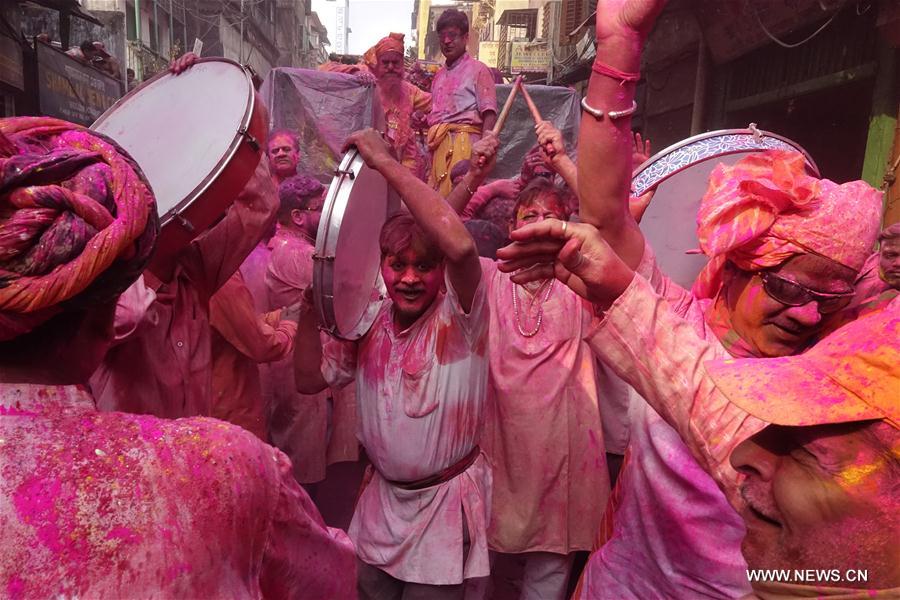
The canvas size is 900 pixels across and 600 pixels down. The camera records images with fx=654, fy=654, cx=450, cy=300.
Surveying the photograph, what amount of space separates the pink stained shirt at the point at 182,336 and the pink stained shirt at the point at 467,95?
15.8 feet

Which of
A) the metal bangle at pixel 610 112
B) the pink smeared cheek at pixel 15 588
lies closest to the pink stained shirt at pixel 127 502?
the pink smeared cheek at pixel 15 588

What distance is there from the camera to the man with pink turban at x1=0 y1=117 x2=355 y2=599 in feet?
3.10

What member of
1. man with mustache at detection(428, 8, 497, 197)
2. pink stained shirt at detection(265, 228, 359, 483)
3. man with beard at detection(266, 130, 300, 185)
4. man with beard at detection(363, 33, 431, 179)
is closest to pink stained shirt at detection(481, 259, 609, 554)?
pink stained shirt at detection(265, 228, 359, 483)

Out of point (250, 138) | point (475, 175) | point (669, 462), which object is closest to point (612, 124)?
point (669, 462)

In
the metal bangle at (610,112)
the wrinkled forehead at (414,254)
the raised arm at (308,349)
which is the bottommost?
the raised arm at (308,349)

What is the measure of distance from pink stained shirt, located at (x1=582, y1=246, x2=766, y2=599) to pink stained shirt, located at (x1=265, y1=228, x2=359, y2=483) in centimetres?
213

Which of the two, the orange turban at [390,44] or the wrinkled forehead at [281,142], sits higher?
the orange turban at [390,44]

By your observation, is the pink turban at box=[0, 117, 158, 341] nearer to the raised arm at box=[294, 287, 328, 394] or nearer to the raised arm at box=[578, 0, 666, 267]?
the raised arm at box=[578, 0, 666, 267]

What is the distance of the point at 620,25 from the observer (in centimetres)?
142

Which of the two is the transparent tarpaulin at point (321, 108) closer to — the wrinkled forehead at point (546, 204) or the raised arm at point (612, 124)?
the wrinkled forehead at point (546, 204)

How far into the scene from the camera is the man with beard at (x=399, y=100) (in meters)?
7.50

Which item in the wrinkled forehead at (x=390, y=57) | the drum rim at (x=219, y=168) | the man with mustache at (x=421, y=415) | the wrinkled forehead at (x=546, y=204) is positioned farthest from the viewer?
the wrinkled forehead at (x=390, y=57)

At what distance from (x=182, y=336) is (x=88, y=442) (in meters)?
1.33

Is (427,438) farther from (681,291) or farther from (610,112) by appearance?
(610,112)
